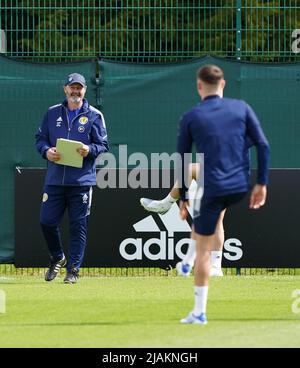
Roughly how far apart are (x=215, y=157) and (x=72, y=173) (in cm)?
397

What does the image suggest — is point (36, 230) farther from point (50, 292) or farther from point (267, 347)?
point (267, 347)

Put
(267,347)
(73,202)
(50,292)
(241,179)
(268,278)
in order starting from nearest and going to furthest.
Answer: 1. (267,347)
2. (241,179)
3. (50,292)
4. (73,202)
5. (268,278)

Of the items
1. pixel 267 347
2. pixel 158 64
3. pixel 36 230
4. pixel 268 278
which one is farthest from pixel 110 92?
pixel 267 347

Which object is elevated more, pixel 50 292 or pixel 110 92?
pixel 110 92

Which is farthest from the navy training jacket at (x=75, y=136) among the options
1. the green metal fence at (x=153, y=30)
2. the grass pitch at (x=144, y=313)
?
the green metal fence at (x=153, y=30)

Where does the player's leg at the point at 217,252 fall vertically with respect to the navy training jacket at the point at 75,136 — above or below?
below

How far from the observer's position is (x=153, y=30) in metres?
15.1

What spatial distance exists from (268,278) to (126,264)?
165 cm

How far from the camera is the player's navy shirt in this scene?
8469mm

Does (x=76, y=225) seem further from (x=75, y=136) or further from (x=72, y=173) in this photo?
(x=75, y=136)

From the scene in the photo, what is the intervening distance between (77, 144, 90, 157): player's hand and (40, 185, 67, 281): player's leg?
1.58 feet

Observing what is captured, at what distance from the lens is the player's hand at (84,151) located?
12.0m

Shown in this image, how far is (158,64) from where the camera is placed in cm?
1395

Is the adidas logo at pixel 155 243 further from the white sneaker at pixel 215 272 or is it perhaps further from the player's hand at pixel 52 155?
the player's hand at pixel 52 155
